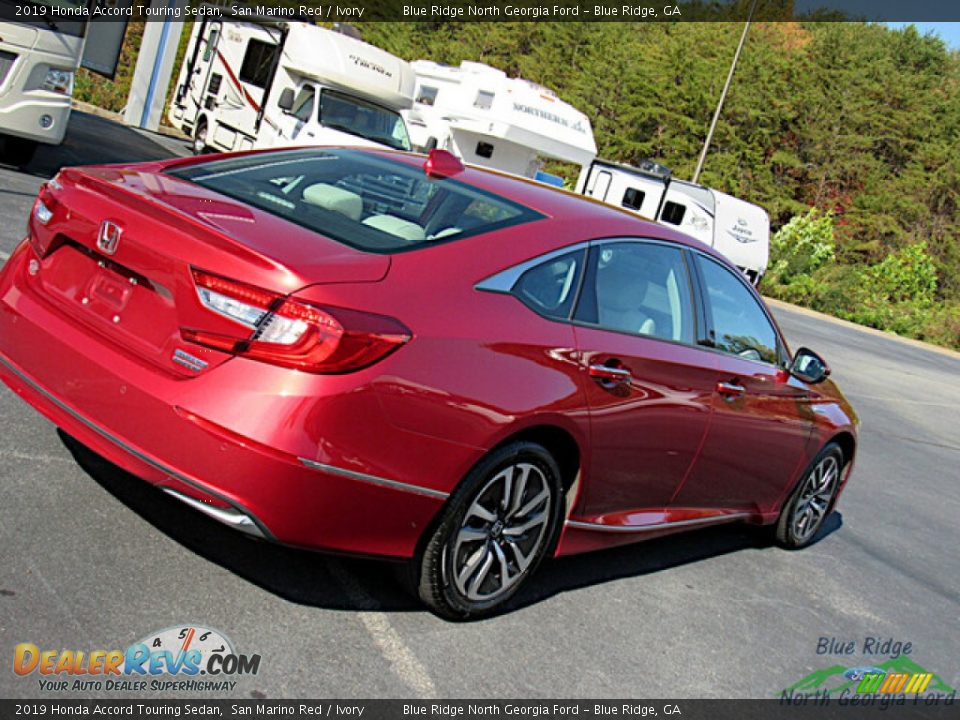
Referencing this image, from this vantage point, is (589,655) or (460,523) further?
(589,655)

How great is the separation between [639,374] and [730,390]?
839 mm

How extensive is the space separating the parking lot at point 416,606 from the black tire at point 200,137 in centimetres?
1735

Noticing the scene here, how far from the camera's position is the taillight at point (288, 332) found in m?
3.22

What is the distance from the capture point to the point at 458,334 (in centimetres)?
357

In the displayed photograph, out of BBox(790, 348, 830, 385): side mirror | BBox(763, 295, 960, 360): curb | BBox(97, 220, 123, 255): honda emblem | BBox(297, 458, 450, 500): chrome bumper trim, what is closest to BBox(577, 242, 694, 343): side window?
BBox(297, 458, 450, 500): chrome bumper trim

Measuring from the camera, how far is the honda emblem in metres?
3.60

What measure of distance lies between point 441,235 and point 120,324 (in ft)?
3.79

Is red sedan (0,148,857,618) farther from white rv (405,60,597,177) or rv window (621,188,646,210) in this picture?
rv window (621,188,646,210)

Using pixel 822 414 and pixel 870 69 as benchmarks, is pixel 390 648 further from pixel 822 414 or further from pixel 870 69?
pixel 870 69

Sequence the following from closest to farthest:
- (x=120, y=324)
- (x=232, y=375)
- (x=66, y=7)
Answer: (x=232, y=375) → (x=120, y=324) → (x=66, y=7)

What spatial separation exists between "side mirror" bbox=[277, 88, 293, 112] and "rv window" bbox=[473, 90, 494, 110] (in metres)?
7.08

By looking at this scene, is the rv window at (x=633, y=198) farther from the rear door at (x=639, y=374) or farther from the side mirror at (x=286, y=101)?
the rear door at (x=639, y=374)

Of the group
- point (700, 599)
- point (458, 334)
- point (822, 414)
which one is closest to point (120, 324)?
point (458, 334)

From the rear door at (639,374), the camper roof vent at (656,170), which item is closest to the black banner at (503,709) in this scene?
the rear door at (639,374)
